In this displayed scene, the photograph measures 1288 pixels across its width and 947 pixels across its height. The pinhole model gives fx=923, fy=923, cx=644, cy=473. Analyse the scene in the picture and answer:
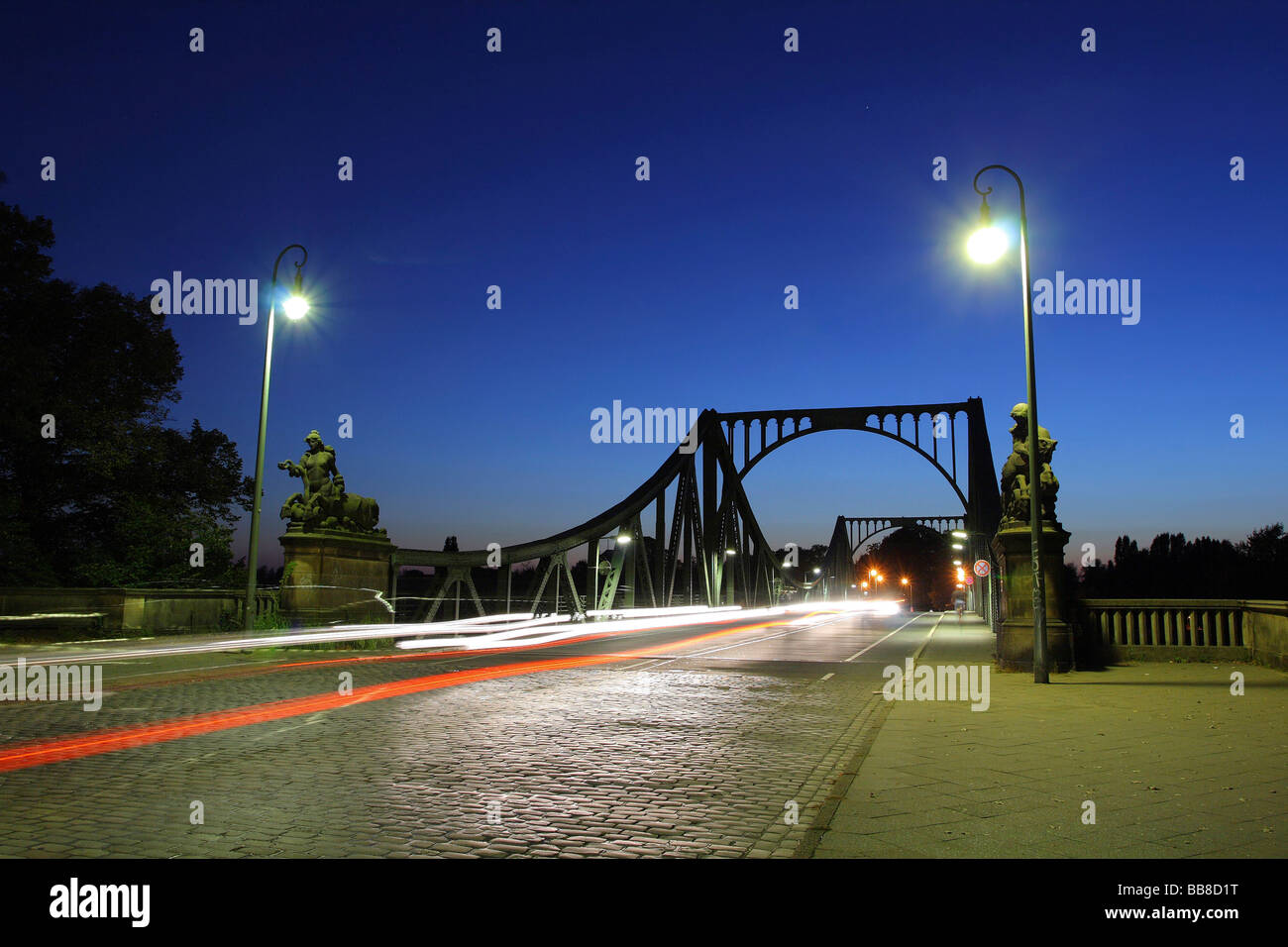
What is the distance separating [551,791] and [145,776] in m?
2.50

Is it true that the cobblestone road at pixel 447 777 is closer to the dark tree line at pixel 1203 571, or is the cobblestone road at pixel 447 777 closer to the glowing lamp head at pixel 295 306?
the glowing lamp head at pixel 295 306

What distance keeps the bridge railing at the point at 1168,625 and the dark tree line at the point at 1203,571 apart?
66465mm

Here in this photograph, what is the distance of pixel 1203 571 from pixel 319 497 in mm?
106964

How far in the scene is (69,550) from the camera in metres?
26.9

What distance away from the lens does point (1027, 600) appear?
535 inches

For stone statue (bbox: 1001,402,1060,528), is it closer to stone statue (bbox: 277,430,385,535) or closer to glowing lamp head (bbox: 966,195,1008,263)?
glowing lamp head (bbox: 966,195,1008,263)

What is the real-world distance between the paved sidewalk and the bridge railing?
3.86 metres

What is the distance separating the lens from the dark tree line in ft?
282

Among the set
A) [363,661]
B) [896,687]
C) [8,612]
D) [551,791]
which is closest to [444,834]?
[551,791]

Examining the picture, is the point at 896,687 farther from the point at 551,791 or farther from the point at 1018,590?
the point at 551,791

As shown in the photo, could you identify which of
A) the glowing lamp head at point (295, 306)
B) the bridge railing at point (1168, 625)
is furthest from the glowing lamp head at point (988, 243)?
the glowing lamp head at point (295, 306)

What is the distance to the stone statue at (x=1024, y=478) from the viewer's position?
534 inches

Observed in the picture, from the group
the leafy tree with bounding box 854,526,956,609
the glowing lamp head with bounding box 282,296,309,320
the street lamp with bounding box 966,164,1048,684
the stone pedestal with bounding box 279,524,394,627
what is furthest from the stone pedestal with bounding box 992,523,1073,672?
the leafy tree with bounding box 854,526,956,609
